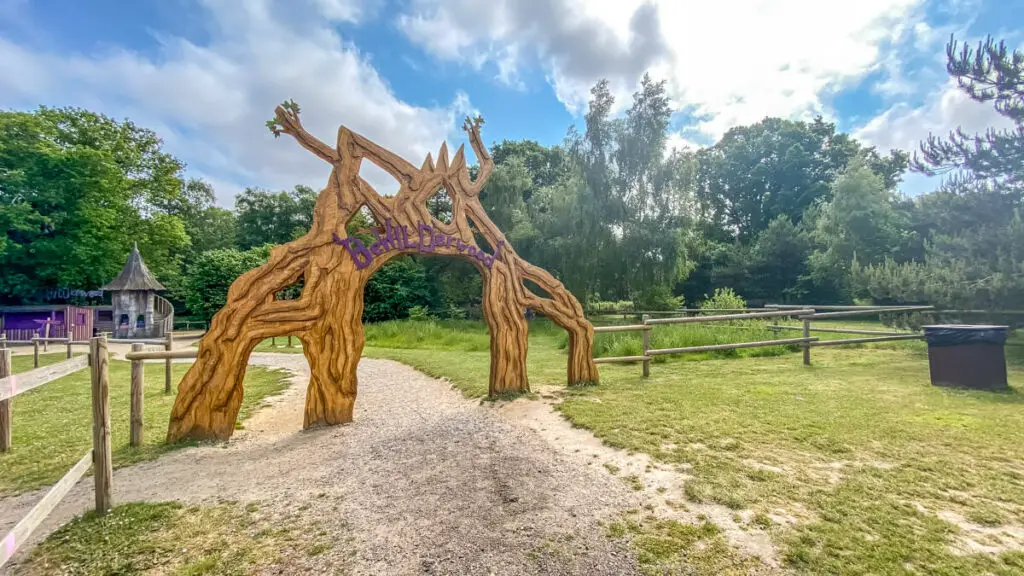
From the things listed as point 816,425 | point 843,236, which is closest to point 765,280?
point 843,236

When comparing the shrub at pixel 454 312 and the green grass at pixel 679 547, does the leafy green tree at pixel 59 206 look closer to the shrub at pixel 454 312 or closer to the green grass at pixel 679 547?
the shrub at pixel 454 312

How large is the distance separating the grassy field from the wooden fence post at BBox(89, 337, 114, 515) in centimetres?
364

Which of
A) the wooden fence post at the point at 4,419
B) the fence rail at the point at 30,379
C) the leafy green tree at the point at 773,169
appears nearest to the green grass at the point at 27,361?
the wooden fence post at the point at 4,419

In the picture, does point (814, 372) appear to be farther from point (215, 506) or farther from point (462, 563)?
point (215, 506)

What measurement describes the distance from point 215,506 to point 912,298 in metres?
14.8

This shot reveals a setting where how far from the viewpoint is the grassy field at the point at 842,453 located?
7.88 ft

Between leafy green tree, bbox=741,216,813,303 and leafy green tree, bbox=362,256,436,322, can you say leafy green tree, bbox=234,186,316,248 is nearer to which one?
leafy green tree, bbox=362,256,436,322

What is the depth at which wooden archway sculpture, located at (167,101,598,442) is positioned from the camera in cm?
458

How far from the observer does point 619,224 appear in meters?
18.9

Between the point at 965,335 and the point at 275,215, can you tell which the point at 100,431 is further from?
the point at 275,215

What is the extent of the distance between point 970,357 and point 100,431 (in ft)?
33.8

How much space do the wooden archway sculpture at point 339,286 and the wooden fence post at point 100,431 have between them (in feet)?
4.35

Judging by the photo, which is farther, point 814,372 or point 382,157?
point 814,372

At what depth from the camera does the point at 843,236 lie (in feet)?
76.4
